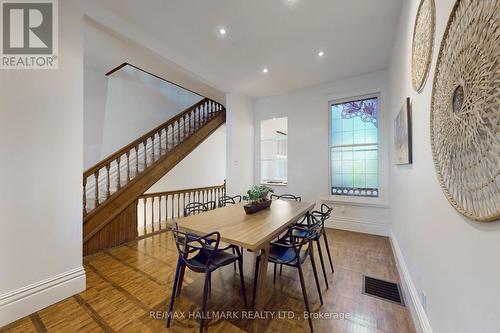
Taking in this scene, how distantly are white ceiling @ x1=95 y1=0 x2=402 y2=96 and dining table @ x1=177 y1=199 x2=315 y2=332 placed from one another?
2.36 meters

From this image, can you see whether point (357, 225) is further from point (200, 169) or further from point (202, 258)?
point (200, 169)

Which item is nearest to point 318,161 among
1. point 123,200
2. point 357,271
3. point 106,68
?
point 357,271

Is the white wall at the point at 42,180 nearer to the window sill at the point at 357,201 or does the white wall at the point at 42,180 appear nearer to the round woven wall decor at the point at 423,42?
the round woven wall decor at the point at 423,42

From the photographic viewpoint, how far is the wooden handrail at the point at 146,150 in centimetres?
340

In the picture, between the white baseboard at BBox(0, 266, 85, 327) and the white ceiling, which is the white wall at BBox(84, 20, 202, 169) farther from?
the white baseboard at BBox(0, 266, 85, 327)

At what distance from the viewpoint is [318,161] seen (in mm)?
4539

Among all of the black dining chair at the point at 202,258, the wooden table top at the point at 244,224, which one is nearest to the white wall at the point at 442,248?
the wooden table top at the point at 244,224

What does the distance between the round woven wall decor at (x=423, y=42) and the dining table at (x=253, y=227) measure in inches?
63.7

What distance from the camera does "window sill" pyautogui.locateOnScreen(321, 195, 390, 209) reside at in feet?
12.7

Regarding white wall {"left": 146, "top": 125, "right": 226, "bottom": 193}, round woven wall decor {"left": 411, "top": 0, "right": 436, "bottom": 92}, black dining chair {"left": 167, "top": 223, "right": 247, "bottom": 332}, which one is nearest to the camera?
round woven wall decor {"left": 411, "top": 0, "right": 436, "bottom": 92}

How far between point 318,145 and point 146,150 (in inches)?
150

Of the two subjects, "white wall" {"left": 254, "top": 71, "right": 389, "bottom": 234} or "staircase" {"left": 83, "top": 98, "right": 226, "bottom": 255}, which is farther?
"white wall" {"left": 254, "top": 71, "right": 389, "bottom": 234}

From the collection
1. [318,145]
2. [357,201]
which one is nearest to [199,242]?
[357,201]

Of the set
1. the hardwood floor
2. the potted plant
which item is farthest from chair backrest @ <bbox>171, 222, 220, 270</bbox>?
the potted plant
